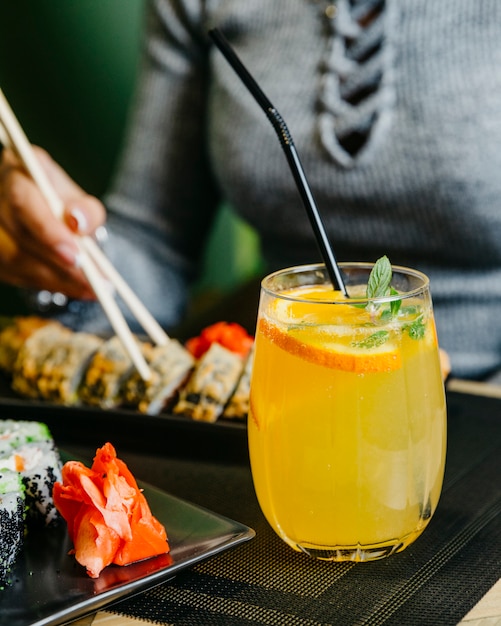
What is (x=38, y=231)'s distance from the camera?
1.45 metres

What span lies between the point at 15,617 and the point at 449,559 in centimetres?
39

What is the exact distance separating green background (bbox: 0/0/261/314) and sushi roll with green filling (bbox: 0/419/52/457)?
1.60 metres

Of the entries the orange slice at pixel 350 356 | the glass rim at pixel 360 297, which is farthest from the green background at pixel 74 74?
the orange slice at pixel 350 356

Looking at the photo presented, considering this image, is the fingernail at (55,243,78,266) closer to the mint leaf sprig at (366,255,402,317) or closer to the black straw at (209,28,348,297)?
the black straw at (209,28,348,297)

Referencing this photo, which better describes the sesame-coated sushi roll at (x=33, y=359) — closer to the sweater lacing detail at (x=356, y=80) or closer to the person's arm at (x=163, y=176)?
the person's arm at (x=163, y=176)

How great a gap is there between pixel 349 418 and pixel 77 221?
687 mm

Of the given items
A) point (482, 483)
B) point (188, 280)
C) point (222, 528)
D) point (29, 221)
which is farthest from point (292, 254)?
point (222, 528)

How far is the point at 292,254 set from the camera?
1.72 meters

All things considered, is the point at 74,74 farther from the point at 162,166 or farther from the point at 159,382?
the point at 159,382

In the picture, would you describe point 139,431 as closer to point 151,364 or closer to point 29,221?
point 151,364

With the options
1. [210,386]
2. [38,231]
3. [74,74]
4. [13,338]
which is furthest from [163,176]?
[210,386]

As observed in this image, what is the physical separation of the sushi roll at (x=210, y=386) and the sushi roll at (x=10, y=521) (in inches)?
12.5

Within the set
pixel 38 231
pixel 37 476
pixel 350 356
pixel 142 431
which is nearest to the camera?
pixel 350 356

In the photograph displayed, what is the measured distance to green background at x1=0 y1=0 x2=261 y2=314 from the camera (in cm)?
239
